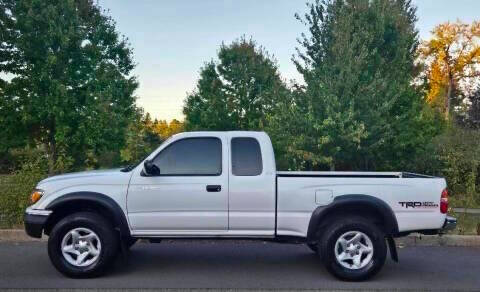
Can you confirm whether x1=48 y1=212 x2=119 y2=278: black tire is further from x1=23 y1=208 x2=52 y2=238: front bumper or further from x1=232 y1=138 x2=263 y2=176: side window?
x1=232 y1=138 x2=263 y2=176: side window

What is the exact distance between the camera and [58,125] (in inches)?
987

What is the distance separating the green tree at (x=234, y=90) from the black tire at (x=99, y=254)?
24757 millimetres

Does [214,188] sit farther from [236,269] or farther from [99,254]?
[99,254]

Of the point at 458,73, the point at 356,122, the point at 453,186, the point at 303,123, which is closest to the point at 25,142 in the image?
the point at 303,123

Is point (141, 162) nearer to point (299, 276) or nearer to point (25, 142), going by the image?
point (299, 276)

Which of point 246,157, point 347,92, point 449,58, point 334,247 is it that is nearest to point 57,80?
point 347,92

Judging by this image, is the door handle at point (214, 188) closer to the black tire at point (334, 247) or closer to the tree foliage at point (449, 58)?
the black tire at point (334, 247)

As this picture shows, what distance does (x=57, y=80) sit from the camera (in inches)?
974

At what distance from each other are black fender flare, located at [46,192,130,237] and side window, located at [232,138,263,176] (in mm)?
1536

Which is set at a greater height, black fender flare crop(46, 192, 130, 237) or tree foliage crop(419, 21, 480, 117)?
tree foliage crop(419, 21, 480, 117)

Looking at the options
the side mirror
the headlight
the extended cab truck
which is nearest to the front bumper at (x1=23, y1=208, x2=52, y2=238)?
the extended cab truck

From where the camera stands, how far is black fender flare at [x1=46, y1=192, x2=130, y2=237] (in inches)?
251

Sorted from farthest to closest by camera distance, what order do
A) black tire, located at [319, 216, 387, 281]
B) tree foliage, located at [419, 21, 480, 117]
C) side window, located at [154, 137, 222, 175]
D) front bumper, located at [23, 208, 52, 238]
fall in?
1. tree foliage, located at [419, 21, 480, 117]
2. side window, located at [154, 137, 222, 175]
3. front bumper, located at [23, 208, 52, 238]
4. black tire, located at [319, 216, 387, 281]

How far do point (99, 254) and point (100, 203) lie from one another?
0.66 metres
